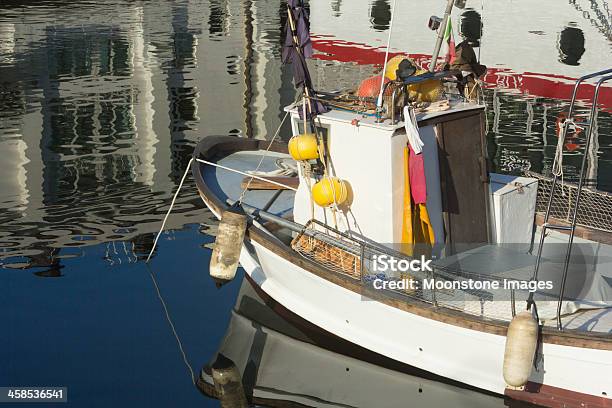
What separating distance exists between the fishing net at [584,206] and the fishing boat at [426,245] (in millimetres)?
44

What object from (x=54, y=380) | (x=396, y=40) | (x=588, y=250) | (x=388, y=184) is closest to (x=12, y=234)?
(x=54, y=380)

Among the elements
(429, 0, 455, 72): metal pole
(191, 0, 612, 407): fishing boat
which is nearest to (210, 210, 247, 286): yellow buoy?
(191, 0, 612, 407): fishing boat

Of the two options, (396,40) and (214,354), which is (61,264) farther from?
(396,40)

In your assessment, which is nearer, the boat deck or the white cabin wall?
the boat deck

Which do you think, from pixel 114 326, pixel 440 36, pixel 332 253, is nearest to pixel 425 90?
pixel 440 36

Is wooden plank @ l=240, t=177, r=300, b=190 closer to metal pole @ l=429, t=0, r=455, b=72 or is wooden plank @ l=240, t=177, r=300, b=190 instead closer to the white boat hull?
the white boat hull

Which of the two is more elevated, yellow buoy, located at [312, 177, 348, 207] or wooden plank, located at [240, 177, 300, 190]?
yellow buoy, located at [312, 177, 348, 207]

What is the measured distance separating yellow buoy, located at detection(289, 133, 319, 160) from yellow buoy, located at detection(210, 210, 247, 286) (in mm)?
1499

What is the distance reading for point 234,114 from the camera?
3625cm

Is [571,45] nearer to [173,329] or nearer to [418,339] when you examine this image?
[173,329]

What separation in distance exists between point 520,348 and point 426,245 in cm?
312

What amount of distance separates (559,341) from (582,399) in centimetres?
98

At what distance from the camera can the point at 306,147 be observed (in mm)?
16734

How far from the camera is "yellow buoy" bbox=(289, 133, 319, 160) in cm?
1675
